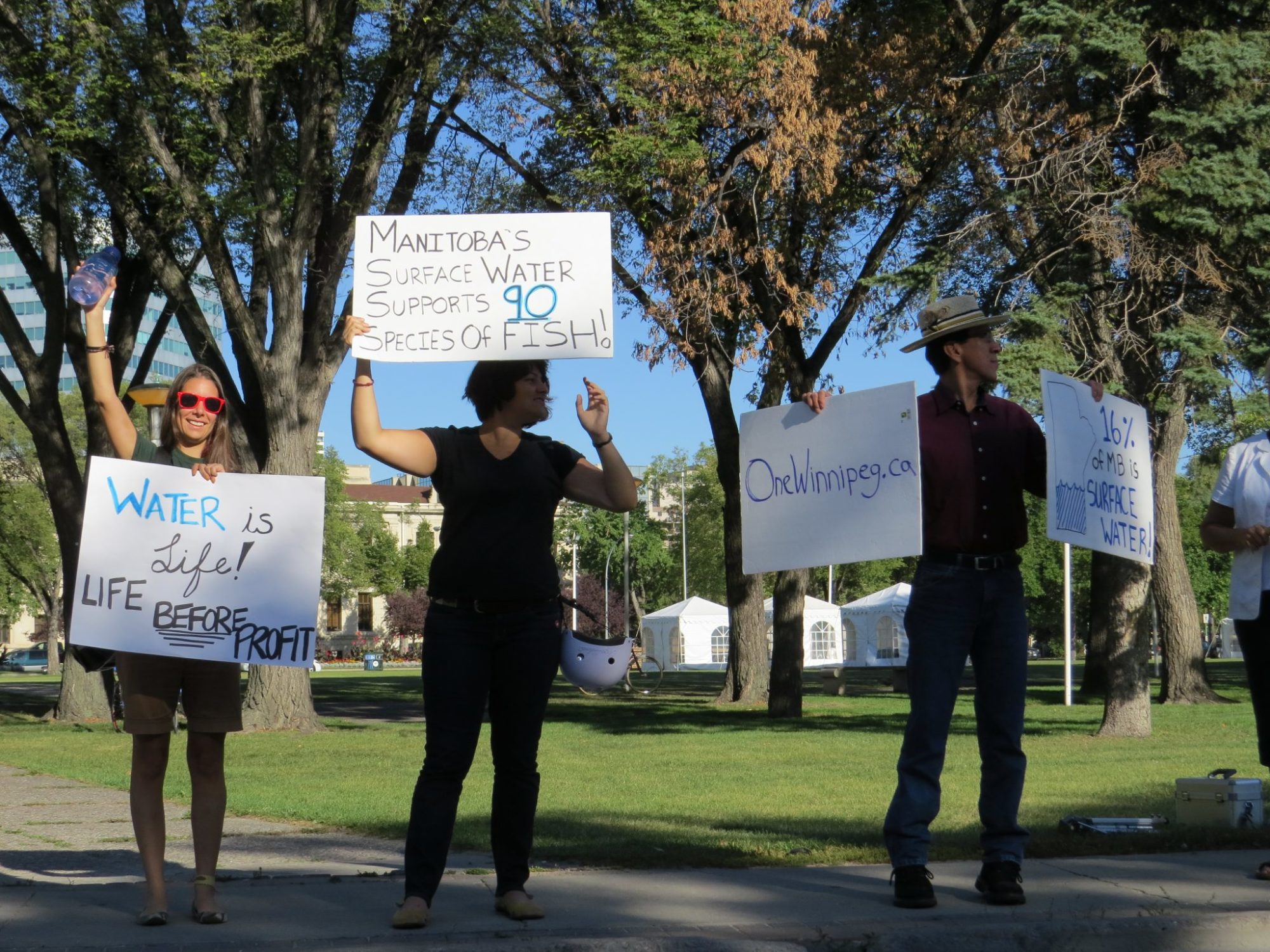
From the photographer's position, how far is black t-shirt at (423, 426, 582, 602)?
5277mm

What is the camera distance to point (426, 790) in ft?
17.4

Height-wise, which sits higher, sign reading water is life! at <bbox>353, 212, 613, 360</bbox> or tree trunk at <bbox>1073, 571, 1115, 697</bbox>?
sign reading water is life! at <bbox>353, 212, 613, 360</bbox>

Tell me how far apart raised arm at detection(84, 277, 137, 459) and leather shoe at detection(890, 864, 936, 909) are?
3168 mm

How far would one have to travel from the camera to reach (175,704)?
5586 millimetres

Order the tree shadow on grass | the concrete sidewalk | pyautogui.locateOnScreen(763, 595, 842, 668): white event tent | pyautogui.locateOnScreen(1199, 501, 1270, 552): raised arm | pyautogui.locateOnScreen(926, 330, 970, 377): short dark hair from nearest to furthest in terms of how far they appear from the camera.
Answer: the concrete sidewalk
pyautogui.locateOnScreen(926, 330, 970, 377): short dark hair
pyautogui.locateOnScreen(1199, 501, 1270, 552): raised arm
the tree shadow on grass
pyautogui.locateOnScreen(763, 595, 842, 668): white event tent

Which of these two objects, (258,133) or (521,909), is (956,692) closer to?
(521,909)

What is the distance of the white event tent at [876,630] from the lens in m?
46.8

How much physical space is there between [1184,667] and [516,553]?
23.2 m

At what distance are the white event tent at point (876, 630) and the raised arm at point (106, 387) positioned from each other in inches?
1597

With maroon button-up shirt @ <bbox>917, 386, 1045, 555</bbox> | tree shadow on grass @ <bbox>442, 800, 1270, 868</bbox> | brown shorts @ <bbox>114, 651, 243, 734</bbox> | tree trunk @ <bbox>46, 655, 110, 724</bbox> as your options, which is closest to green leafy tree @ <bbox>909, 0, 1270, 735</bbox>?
tree shadow on grass @ <bbox>442, 800, 1270, 868</bbox>

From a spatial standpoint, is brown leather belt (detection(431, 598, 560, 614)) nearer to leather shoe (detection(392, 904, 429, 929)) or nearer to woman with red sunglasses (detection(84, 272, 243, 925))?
woman with red sunglasses (detection(84, 272, 243, 925))

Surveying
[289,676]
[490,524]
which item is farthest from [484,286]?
[289,676]

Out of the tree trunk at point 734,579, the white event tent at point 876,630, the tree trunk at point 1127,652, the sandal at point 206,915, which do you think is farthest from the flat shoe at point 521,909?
the white event tent at point 876,630

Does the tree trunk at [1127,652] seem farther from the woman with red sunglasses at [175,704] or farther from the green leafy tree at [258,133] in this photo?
the woman with red sunglasses at [175,704]
